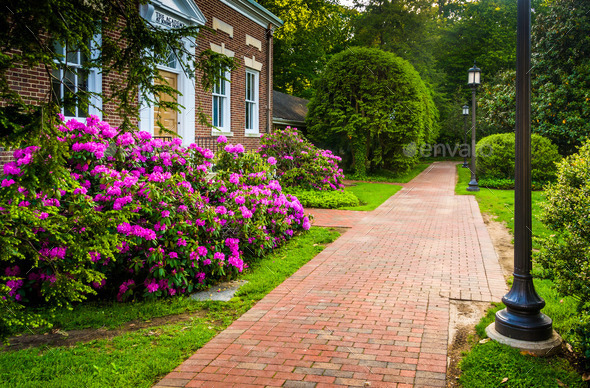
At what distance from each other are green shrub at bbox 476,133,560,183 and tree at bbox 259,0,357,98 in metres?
13.9

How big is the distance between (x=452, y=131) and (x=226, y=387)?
4773cm

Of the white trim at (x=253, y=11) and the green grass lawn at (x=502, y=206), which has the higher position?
the white trim at (x=253, y=11)

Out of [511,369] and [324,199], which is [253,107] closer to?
[324,199]

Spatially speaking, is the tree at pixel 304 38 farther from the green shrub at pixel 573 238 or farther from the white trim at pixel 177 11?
the green shrub at pixel 573 238

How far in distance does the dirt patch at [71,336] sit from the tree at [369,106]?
22.2 meters

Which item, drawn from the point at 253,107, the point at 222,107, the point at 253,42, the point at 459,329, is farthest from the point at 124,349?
the point at 253,42

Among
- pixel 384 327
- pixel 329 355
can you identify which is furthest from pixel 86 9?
pixel 384 327

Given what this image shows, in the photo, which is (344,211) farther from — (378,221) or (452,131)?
(452,131)

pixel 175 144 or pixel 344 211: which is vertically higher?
pixel 175 144

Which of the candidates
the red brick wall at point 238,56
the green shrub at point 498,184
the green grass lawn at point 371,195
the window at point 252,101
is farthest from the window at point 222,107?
the green shrub at point 498,184

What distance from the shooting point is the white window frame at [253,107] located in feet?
57.7

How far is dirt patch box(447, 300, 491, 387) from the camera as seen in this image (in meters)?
4.16

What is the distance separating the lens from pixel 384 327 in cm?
507

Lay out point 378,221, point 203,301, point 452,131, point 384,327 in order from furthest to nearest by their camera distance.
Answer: point 452,131
point 378,221
point 203,301
point 384,327
